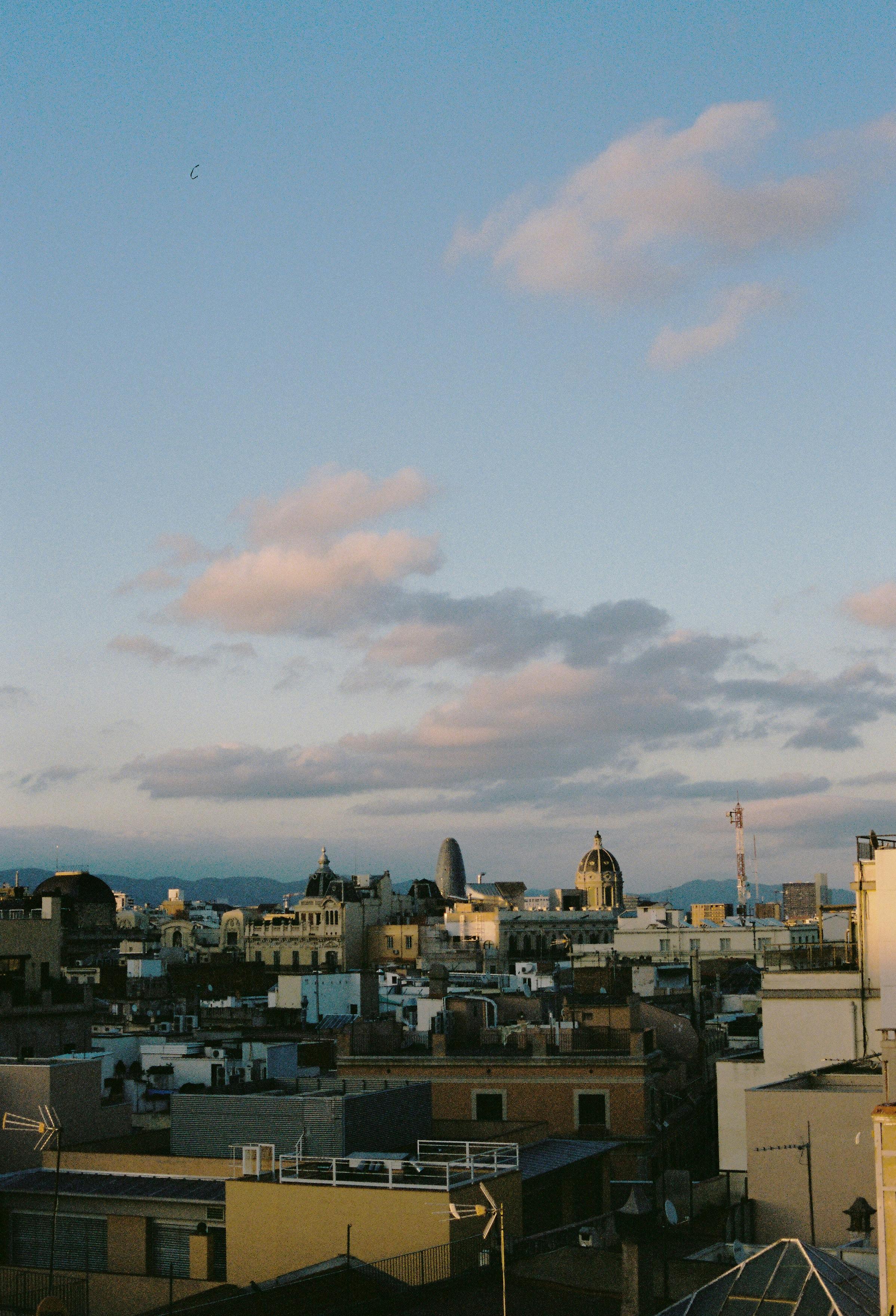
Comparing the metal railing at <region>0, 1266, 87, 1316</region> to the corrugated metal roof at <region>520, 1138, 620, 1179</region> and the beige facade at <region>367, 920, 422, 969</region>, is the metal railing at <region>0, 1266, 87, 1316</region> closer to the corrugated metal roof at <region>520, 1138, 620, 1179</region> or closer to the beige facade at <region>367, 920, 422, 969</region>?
the corrugated metal roof at <region>520, 1138, 620, 1179</region>

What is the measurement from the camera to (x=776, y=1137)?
1400 inches

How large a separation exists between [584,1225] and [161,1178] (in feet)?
35.7

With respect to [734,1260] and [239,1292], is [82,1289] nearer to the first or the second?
[239,1292]

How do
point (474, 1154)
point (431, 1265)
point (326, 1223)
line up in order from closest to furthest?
point (431, 1265) < point (326, 1223) < point (474, 1154)

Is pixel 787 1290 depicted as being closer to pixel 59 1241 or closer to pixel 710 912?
pixel 59 1241

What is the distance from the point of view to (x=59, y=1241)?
1479 inches

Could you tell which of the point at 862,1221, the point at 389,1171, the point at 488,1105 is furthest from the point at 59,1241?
the point at 862,1221

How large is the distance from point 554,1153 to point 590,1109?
33.1ft

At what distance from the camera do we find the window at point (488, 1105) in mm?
51562

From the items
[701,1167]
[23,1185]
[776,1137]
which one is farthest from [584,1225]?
[701,1167]

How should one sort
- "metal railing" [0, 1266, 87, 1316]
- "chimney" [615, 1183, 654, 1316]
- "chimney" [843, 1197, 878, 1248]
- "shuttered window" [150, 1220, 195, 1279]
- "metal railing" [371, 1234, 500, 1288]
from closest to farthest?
"chimney" [615, 1183, 654, 1316]
"chimney" [843, 1197, 878, 1248]
"metal railing" [371, 1234, 500, 1288]
"metal railing" [0, 1266, 87, 1316]
"shuttered window" [150, 1220, 195, 1279]

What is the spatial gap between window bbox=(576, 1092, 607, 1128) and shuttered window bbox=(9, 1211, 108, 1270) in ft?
64.6

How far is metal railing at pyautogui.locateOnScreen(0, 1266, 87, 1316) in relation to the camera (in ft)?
113

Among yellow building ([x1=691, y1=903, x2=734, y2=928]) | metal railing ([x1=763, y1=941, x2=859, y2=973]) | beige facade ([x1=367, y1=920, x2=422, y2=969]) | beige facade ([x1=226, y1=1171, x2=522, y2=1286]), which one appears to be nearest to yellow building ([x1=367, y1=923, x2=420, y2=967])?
beige facade ([x1=367, y1=920, x2=422, y2=969])
